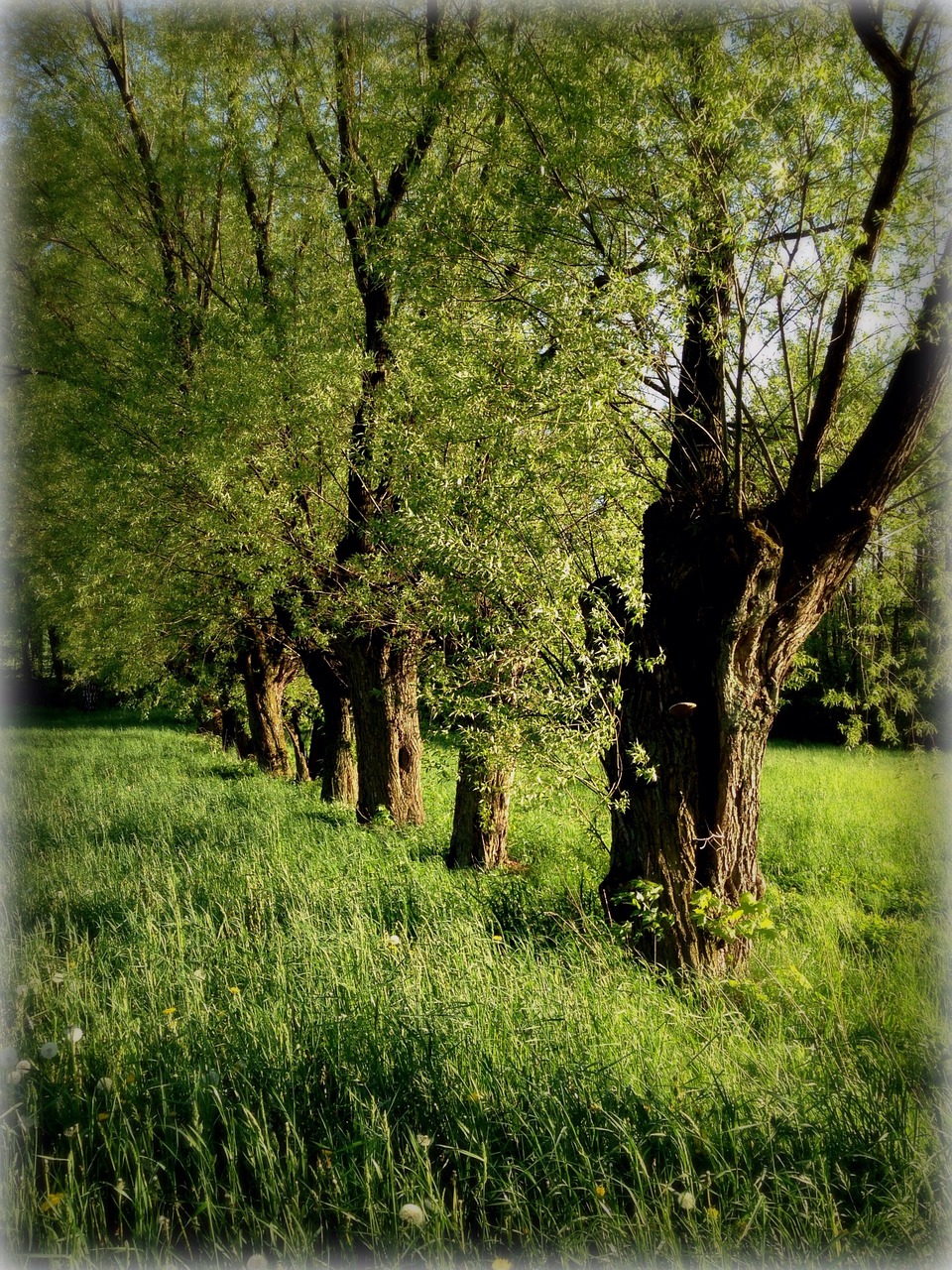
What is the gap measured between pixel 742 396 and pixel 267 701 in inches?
653

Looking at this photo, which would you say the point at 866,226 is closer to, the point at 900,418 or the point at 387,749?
the point at 900,418

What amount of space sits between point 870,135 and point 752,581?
2997 millimetres

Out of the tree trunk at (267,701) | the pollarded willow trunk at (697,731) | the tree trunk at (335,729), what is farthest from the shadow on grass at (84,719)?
the pollarded willow trunk at (697,731)

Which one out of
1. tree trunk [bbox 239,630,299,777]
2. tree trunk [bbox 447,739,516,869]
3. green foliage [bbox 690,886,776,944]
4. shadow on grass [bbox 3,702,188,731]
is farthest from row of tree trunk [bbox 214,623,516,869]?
shadow on grass [bbox 3,702,188,731]

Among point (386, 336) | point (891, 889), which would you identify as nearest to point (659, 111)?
point (386, 336)

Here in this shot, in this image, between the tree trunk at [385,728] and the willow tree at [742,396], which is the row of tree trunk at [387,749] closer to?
the tree trunk at [385,728]

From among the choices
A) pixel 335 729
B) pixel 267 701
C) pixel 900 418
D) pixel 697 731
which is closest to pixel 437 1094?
pixel 697 731

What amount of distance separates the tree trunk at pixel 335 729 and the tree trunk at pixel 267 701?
13.5 ft

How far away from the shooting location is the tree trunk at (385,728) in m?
11.3

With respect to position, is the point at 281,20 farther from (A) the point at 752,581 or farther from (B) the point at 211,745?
(B) the point at 211,745

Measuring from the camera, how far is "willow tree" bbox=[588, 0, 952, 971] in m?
4.79

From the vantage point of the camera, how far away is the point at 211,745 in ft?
78.0

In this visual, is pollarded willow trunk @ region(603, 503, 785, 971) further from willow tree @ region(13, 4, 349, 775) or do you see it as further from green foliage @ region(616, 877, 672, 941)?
willow tree @ region(13, 4, 349, 775)

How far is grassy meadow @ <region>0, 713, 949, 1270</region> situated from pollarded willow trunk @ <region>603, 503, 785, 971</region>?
1.40ft
